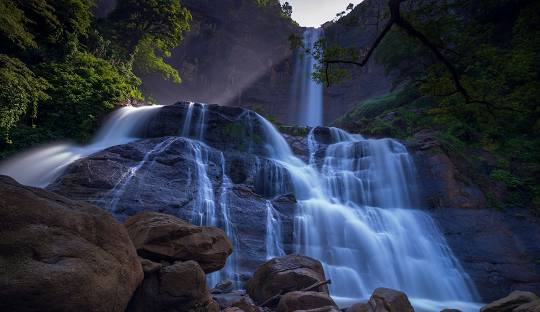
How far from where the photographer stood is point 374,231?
41.5 feet

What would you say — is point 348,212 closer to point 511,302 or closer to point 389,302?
point 511,302

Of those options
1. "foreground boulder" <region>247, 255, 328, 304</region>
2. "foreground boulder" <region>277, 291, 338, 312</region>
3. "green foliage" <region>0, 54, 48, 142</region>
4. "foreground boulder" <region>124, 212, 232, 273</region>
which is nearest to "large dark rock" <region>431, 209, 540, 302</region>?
"foreground boulder" <region>247, 255, 328, 304</region>

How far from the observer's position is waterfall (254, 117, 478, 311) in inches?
417

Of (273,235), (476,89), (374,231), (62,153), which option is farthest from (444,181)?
(62,153)

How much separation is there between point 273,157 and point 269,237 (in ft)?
23.8

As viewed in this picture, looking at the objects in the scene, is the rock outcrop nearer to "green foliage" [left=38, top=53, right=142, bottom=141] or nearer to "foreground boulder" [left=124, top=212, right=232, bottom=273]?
"green foliage" [left=38, top=53, right=142, bottom=141]

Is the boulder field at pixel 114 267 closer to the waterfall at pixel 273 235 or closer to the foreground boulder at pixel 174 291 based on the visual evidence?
the foreground boulder at pixel 174 291

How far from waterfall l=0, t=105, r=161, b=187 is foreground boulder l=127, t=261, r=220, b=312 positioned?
8350 millimetres

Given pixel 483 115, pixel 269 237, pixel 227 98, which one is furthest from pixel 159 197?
pixel 227 98

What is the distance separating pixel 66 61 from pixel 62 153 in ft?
23.9

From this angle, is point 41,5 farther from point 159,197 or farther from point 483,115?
point 483,115

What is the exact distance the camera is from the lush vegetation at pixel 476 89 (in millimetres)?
6086

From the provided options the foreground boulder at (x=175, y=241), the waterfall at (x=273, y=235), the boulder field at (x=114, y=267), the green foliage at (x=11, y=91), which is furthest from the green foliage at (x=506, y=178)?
the green foliage at (x=11, y=91)

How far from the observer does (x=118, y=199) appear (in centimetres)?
1002
